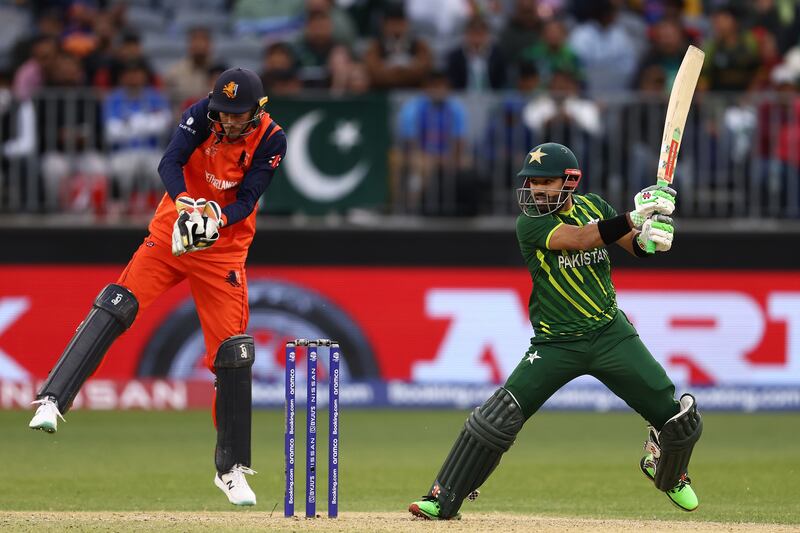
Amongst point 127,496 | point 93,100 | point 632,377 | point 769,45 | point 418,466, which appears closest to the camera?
point 632,377

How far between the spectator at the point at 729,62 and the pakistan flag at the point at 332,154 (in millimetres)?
3311

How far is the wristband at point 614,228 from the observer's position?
23.7ft

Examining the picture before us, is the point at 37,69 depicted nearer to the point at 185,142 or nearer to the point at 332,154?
the point at 332,154

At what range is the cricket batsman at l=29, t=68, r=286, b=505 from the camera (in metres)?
7.63

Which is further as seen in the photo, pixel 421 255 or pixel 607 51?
pixel 607 51

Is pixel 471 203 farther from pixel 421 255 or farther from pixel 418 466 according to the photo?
pixel 418 466

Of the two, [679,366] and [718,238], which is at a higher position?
[718,238]

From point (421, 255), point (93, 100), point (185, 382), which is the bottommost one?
point (185, 382)

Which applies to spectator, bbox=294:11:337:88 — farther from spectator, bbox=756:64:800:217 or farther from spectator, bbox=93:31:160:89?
spectator, bbox=756:64:800:217

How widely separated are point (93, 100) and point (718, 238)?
5987 millimetres

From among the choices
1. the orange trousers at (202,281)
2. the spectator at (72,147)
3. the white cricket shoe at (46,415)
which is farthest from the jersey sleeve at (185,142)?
the spectator at (72,147)

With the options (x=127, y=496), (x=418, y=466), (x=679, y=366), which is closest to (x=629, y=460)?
(x=418, y=466)

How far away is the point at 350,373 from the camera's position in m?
13.7

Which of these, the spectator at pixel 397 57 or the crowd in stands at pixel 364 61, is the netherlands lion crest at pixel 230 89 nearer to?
the crowd in stands at pixel 364 61
